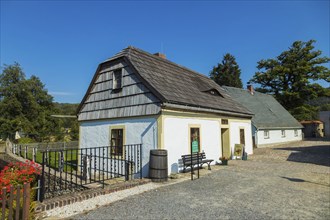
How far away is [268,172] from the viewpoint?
10.1 metres

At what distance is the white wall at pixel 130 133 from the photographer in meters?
9.67

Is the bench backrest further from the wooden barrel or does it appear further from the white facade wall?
the wooden barrel

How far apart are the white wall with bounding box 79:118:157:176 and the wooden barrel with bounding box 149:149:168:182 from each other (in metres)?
1.11

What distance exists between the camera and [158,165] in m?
8.34

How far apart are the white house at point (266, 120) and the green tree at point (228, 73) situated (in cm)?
1622

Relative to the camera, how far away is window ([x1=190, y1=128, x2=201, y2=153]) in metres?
11.1

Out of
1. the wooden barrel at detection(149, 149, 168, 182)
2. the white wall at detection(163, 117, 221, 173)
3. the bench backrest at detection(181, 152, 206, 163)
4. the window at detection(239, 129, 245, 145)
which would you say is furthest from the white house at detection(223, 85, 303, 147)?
the wooden barrel at detection(149, 149, 168, 182)

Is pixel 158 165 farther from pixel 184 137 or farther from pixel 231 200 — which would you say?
pixel 231 200

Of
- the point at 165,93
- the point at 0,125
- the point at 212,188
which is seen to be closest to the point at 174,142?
the point at 165,93

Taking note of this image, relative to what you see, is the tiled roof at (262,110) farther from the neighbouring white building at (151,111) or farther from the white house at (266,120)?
the neighbouring white building at (151,111)

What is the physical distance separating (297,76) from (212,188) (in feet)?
140

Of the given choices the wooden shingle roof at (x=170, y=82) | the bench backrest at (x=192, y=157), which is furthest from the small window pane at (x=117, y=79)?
the bench backrest at (x=192, y=157)

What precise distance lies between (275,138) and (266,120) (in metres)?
2.75

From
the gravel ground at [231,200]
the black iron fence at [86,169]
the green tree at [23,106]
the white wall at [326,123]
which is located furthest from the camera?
the white wall at [326,123]
